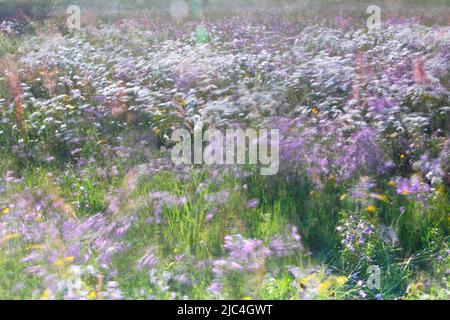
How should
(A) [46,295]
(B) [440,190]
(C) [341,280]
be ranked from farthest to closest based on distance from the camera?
(B) [440,190]
(C) [341,280]
(A) [46,295]

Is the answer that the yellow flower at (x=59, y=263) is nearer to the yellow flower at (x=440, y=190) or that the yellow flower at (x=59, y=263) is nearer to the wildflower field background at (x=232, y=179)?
the wildflower field background at (x=232, y=179)

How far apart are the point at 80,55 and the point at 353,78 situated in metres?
3.40

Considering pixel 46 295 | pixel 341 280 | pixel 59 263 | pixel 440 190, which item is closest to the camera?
pixel 46 295

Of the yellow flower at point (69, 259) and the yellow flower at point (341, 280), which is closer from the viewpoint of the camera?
the yellow flower at point (341, 280)

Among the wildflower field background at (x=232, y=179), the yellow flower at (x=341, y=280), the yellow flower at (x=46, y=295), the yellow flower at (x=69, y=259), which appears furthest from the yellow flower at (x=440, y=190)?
the yellow flower at (x=46, y=295)

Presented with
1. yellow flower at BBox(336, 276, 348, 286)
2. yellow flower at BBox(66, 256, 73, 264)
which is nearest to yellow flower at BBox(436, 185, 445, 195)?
yellow flower at BBox(336, 276, 348, 286)

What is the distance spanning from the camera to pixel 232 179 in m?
4.82

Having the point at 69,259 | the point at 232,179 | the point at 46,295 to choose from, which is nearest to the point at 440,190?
the point at 232,179

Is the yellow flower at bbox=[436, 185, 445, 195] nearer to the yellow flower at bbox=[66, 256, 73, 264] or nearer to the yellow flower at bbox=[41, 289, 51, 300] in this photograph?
the yellow flower at bbox=[66, 256, 73, 264]

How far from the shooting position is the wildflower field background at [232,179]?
380 cm

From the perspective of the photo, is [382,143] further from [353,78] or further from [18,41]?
[18,41]

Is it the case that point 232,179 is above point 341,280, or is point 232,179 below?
above

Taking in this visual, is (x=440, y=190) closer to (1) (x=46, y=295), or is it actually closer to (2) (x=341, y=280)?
(2) (x=341, y=280)

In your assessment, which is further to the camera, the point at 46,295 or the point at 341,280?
the point at 341,280
